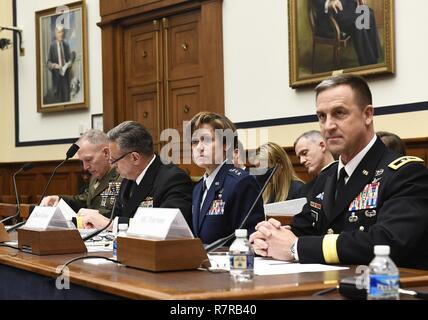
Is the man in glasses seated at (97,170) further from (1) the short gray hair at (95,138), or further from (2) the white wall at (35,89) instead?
(2) the white wall at (35,89)

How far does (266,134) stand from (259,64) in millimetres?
769

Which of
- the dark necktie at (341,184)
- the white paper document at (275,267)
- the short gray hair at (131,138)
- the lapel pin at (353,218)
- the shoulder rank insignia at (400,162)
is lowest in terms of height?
the white paper document at (275,267)

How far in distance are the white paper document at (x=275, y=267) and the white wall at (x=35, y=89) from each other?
7209mm

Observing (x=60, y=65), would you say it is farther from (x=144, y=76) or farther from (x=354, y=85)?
(x=354, y=85)

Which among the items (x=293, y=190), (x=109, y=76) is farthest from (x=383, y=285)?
(x=109, y=76)

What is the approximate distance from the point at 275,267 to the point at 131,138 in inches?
87.9

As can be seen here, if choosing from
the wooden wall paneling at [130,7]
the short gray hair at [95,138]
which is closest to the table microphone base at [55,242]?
the short gray hair at [95,138]

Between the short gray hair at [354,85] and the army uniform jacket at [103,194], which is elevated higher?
the short gray hair at [354,85]

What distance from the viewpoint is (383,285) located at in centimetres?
183

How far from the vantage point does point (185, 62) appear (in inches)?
338

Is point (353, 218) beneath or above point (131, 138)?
beneath

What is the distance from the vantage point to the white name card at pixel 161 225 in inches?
100.0

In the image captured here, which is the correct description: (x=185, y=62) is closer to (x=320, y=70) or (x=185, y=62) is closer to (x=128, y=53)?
(x=128, y=53)

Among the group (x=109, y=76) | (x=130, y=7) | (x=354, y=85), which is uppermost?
(x=130, y=7)
